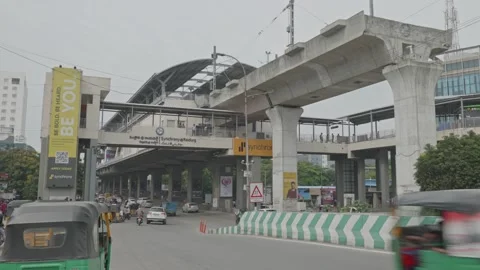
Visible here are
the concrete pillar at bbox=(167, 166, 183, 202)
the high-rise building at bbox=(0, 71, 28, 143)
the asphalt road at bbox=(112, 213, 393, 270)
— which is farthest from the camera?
the high-rise building at bbox=(0, 71, 28, 143)

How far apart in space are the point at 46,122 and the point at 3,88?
105m

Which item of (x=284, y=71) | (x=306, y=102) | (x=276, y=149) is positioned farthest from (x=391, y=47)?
(x=276, y=149)

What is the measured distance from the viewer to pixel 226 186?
6041 centimetres

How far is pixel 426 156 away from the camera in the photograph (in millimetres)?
26500

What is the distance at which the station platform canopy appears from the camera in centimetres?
5014

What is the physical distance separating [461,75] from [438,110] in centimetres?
5224

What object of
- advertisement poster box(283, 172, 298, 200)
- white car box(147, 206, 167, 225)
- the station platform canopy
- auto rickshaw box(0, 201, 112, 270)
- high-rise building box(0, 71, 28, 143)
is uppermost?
high-rise building box(0, 71, 28, 143)

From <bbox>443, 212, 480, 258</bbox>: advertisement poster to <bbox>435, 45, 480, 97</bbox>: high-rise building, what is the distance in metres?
101

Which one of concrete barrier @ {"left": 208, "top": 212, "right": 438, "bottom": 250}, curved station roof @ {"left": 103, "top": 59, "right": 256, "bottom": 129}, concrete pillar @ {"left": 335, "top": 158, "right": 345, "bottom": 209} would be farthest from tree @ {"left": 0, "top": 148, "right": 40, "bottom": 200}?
concrete barrier @ {"left": 208, "top": 212, "right": 438, "bottom": 250}

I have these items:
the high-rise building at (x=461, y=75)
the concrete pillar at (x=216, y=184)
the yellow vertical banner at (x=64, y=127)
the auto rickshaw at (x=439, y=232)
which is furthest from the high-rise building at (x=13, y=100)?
the auto rickshaw at (x=439, y=232)

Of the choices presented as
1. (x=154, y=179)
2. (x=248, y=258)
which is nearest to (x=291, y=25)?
(x=248, y=258)

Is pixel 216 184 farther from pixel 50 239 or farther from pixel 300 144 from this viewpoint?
pixel 50 239

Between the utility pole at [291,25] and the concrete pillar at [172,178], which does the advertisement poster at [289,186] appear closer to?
the utility pole at [291,25]

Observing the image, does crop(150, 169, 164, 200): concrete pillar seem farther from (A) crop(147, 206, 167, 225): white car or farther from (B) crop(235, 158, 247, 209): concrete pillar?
(A) crop(147, 206, 167, 225): white car
